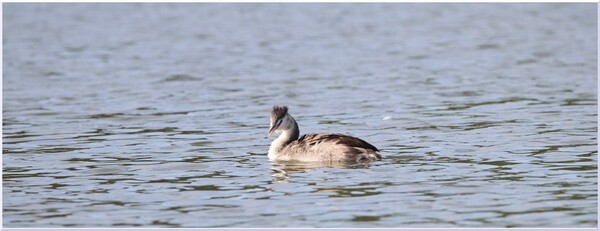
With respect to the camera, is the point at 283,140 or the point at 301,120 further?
the point at 301,120

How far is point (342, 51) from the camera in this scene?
30188mm

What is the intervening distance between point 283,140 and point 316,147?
0.77 m

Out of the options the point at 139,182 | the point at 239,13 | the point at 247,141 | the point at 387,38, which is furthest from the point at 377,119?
the point at 239,13

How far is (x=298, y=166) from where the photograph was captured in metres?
14.1

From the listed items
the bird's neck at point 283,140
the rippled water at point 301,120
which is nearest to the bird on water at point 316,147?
the bird's neck at point 283,140

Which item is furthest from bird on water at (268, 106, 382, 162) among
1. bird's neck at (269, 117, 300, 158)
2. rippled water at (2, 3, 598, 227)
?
rippled water at (2, 3, 598, 227)

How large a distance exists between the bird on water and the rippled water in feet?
0.84

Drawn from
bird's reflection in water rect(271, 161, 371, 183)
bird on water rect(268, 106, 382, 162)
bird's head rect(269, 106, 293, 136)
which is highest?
bird's head rect(269, 106, 293, 136)

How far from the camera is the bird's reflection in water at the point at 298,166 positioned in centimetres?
1358

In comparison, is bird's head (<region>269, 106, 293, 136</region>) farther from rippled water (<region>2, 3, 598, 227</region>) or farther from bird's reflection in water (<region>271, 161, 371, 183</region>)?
bird's reflection in water (<region>271, 161, 371, 183</region>)

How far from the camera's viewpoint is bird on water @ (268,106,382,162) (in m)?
14.0

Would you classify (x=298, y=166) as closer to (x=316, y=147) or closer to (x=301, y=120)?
(x=316, y=147)

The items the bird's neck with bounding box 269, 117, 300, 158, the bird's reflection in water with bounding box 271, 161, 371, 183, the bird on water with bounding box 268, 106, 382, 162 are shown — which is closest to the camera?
the bird's reflection in water with bounding box 271, 161, 371, 183

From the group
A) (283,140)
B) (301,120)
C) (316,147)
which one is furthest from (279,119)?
(301,120)
